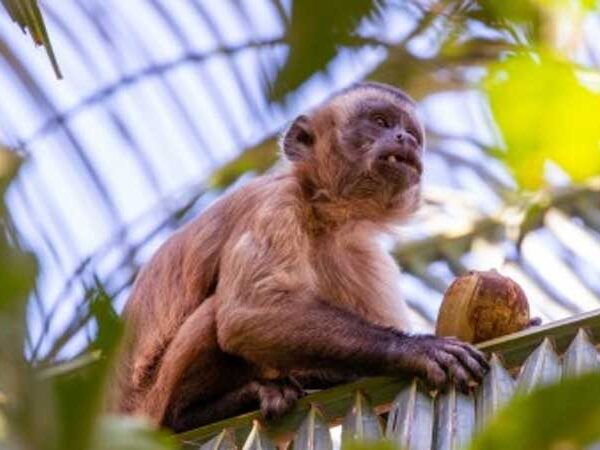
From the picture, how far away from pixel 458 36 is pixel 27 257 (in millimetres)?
485

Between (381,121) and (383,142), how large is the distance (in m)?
0.24

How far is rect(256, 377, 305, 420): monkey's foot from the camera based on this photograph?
3.78 meters

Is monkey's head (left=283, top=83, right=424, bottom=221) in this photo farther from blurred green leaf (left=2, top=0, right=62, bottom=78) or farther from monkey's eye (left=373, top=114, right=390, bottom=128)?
blurred green leaf (left=2, top=0, right=62, bottom=78)

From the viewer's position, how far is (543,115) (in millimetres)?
972

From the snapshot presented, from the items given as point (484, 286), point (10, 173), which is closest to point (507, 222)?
point (484, 286)

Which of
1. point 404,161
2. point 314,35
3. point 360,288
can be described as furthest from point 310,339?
point 314,35

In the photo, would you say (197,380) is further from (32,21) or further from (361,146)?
(32,21)

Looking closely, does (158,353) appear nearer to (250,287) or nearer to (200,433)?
(250,287)

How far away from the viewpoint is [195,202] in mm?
1766

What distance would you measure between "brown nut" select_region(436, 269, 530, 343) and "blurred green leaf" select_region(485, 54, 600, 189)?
275 cm

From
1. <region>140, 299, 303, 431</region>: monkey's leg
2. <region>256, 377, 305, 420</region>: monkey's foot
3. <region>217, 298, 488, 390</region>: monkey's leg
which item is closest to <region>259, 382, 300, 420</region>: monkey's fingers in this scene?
<region>256, 377, 305, 420</region>: monkey's foot

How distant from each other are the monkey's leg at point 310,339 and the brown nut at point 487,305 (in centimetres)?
20

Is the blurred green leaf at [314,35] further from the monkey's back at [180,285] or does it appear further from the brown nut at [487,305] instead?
the monkey's back at [180,285]

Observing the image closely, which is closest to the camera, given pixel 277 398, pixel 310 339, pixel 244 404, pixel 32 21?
pixel 32 21
